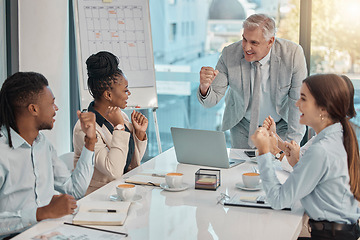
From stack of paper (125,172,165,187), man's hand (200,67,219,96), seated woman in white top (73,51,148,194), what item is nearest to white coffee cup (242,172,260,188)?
A: stack of paper (125,172,165,187)

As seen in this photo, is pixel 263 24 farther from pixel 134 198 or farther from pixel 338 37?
pixel 134 198

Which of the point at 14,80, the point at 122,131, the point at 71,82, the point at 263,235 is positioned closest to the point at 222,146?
the point at 122,131

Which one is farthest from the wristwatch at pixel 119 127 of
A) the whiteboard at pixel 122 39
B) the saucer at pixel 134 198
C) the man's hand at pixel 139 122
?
the whiteboard at pixel 122 39

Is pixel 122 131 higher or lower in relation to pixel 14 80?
lower

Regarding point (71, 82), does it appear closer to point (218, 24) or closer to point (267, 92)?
point (218, 24)

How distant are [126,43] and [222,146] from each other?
1.88 m

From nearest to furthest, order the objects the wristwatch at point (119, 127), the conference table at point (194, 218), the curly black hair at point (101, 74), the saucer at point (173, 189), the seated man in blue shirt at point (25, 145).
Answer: the conference table at point (194, 218)
the seated man in blue shirt at point (25, 145)
the saucer at point (173, 189)
the wristwatch at point (119, 127)
the curly black hair at point (101, 74)

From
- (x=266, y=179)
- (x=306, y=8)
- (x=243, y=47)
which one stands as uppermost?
(x=306, y=8)

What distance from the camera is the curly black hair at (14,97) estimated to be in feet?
5.84

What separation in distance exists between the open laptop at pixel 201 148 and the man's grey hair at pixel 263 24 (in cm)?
90

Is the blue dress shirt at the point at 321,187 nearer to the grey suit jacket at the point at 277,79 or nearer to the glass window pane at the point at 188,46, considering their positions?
the grey suit jacket at the point at 277,79

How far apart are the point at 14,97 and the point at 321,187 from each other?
1.19 m

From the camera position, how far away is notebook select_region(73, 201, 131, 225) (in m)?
1.55

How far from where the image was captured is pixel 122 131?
7.57 feet
